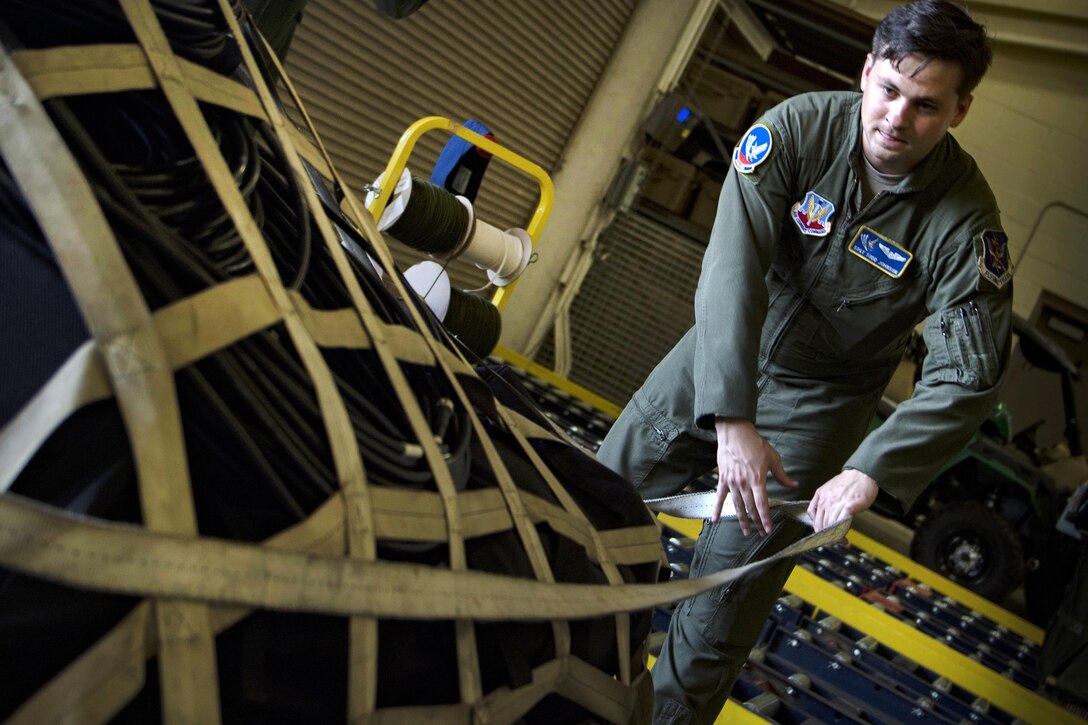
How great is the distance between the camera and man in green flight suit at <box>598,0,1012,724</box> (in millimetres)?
2217

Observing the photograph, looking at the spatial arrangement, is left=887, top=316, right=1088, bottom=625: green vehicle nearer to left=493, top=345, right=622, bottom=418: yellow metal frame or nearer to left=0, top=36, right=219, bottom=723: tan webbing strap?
left=493, top=345, right=622, bottom=418: yellow metal frame

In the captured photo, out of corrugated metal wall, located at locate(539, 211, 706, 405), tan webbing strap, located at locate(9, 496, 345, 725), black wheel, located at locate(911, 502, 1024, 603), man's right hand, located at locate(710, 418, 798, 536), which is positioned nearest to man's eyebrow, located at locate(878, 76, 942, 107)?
man's right hand, located at locate(710, 418, 798, 536)

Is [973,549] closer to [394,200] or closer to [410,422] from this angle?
[394,200]

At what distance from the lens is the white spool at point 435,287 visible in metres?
4.41

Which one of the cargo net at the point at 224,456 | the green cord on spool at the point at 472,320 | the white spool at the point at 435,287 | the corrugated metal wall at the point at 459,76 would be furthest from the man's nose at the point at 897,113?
the corrugated metal wall at the point at 459,76

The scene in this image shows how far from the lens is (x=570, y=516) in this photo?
5.30ft

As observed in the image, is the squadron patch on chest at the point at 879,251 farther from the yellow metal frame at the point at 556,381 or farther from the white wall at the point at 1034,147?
the white wall at the point at 1034,147

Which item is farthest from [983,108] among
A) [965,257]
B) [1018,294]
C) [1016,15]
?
[965,257]

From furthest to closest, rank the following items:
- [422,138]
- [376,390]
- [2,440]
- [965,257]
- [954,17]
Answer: [422,138]
[965,257]
[954,17]
[376,390]
[2,440]

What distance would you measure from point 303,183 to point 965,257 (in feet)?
5.31

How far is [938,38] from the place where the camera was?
6.98 feet

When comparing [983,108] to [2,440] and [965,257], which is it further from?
[2,440]

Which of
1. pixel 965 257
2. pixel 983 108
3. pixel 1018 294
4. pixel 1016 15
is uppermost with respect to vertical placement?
pixel 1016 15

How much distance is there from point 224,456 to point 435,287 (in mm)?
3359
